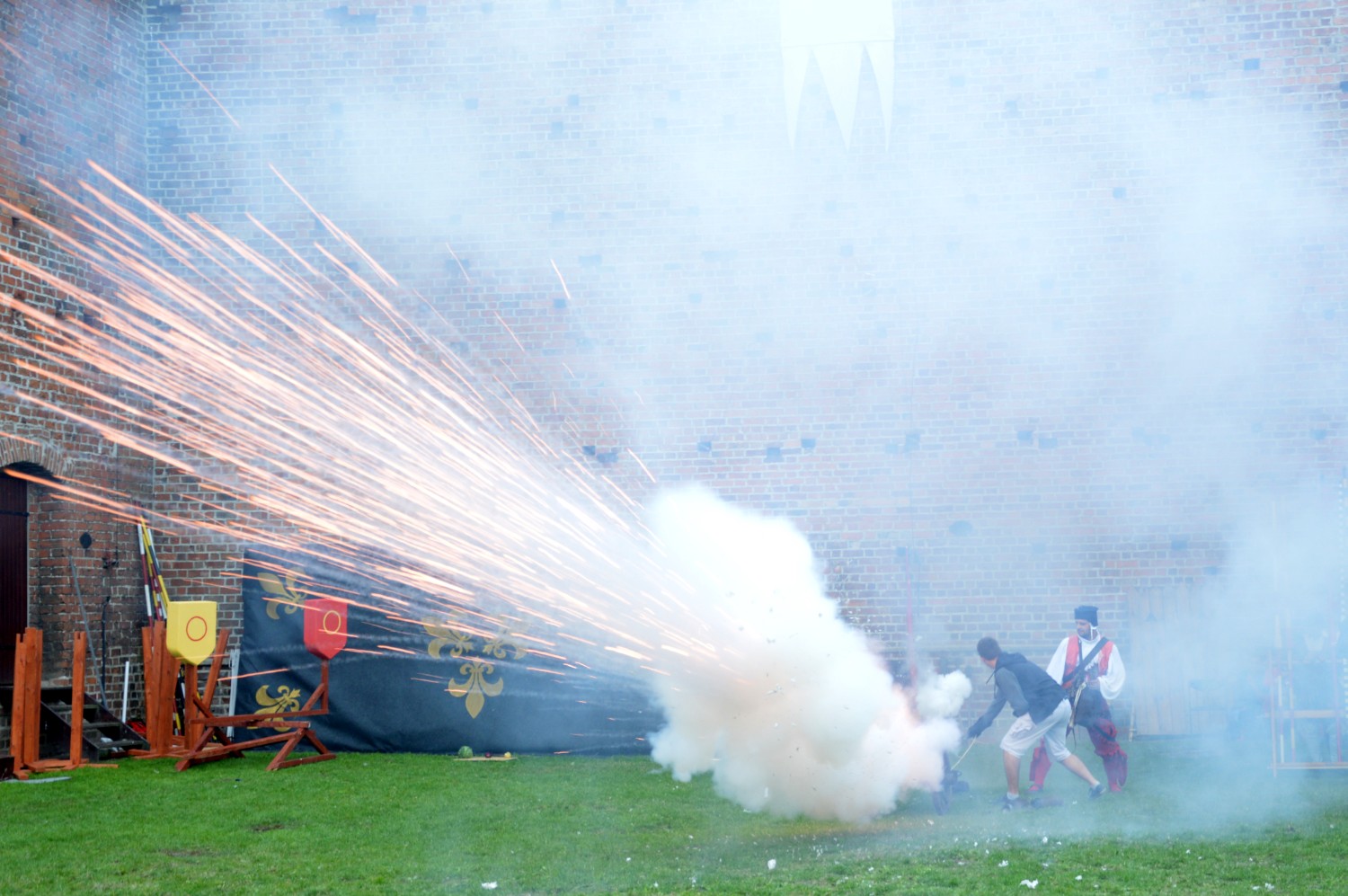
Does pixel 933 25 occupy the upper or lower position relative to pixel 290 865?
upper

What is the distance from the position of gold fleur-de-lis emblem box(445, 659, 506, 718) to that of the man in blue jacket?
14.4 ft

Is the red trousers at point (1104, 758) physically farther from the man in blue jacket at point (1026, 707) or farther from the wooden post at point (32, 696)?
the wooden post at point (32, 696)

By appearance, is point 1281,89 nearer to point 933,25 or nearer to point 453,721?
point 933,25

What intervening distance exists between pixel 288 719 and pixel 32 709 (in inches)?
73.8

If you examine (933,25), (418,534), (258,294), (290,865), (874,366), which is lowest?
(290,865)

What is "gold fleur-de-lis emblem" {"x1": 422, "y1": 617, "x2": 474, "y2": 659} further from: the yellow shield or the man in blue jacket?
the man in blue jacket

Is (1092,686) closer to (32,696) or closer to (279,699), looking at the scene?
(279,699)

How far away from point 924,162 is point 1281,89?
2.96m

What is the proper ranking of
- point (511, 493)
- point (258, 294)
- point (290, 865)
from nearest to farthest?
point (290, 865) → point (511, 493) → point (258, 294)

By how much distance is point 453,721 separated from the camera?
10.7m

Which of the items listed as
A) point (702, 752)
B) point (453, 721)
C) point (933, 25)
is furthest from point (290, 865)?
point (933, 25)

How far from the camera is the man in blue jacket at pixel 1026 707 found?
7.97 metres

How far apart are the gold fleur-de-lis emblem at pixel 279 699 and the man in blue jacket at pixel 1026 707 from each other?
599cm

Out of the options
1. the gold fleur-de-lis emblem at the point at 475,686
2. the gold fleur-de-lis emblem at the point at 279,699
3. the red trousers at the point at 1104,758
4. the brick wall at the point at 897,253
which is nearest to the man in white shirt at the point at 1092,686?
the red trousers at the point at 1104,758
